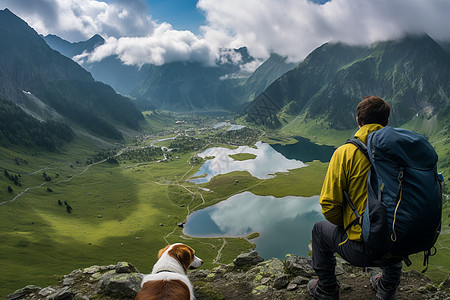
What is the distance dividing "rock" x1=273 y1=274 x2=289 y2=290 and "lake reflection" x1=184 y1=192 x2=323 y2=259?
184ft

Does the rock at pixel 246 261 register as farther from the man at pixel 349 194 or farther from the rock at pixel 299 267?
the man at pixel 349 194

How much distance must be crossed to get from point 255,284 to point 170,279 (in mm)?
7222

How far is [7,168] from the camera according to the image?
136 m

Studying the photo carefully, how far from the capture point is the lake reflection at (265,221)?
232ft

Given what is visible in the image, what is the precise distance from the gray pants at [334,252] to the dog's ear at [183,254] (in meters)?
4.01

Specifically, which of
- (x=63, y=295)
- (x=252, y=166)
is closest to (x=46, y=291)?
(x=63, y=295)

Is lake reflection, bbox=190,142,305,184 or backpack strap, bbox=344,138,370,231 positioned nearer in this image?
backpack strap, bbox=344,138,370,231

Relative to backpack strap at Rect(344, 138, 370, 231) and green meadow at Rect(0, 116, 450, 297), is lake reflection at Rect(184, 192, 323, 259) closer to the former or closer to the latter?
green meadow at Rect(0, 116, 450, 297)

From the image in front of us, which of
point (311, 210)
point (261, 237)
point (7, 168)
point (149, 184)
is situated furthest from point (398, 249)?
point (7, 168)

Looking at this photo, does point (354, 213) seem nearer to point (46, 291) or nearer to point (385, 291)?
point (385, 291)

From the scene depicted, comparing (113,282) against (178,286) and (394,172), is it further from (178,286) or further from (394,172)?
(394,172)

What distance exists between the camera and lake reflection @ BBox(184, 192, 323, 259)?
70794mm

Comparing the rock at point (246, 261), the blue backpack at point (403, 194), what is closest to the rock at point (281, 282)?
the rock at point (246, 261)

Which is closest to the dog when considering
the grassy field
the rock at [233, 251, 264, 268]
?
the rock at [233, 251, 264, 268]
